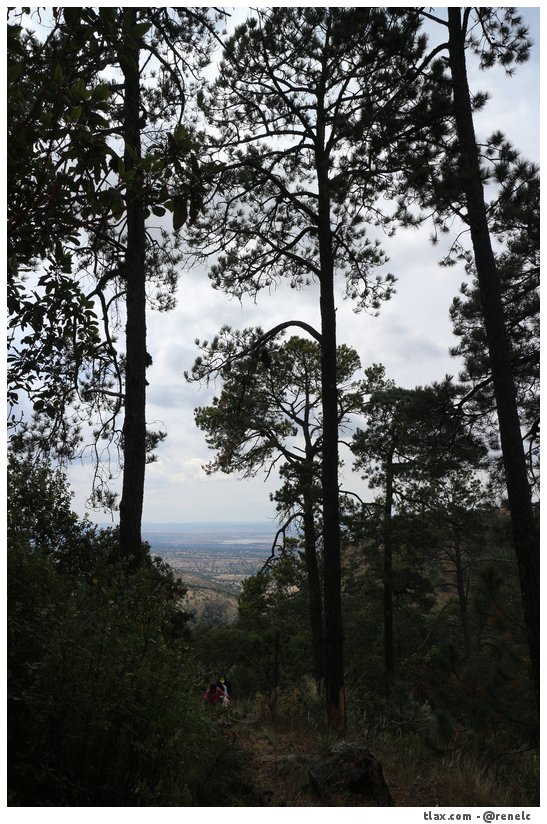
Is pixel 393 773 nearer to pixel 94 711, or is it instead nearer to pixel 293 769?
pixel 293 769

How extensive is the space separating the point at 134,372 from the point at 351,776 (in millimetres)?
5056

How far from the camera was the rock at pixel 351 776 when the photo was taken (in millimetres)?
4711

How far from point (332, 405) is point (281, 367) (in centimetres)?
701

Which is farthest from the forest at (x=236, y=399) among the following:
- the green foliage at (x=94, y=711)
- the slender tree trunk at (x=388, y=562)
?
the slender tree trunk at (x=388, y=562)

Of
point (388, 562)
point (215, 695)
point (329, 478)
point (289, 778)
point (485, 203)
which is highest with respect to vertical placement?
point (485, 203)

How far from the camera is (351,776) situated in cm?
475

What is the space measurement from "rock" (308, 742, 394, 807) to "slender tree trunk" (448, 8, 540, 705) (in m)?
2.07

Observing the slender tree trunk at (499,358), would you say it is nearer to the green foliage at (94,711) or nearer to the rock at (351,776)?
the rock at (351,776)

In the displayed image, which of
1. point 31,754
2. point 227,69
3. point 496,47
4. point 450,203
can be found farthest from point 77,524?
point 496,47

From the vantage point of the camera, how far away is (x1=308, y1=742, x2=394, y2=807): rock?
4.71 meters

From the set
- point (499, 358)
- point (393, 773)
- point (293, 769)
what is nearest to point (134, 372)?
point (499, 358)

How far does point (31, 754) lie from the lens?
3.19 meters

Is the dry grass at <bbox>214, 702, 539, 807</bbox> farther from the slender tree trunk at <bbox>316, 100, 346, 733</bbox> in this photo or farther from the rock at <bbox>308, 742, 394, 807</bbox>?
the slender tree trunk at <bbox>316, 100, 346, 733</bbox>

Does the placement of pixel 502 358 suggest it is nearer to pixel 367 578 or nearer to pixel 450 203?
pixel 450 203
